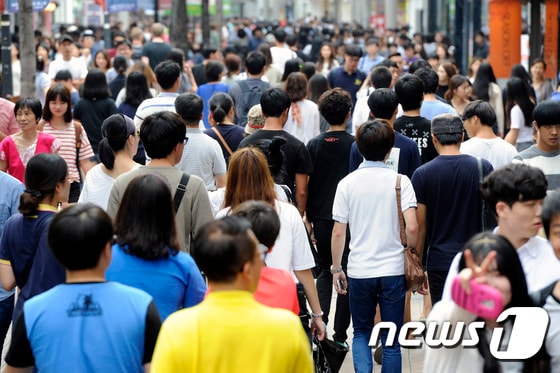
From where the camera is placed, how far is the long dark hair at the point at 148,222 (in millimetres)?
5035

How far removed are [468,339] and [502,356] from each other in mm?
156

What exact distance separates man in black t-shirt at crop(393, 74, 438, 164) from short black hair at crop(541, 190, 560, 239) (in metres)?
4.32

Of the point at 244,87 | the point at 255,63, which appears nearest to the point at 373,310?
the point at 244,87

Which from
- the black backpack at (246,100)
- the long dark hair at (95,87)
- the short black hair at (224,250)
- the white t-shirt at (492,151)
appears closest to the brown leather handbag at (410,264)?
the white t-shirt at (492,151)

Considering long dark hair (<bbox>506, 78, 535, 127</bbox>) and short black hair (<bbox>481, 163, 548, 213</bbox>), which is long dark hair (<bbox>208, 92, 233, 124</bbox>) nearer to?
long dark hair (<bbox>506, 78, 535, 127</bbox>)

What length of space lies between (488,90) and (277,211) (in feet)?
26.1

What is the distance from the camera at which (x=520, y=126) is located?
469 inches

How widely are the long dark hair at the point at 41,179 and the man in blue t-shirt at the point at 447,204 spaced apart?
2.38 meters

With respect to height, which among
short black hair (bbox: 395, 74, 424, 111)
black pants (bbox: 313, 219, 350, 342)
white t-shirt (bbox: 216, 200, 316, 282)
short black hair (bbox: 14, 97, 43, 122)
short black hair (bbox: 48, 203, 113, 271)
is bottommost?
black pants (bbox: 313, 219, 350, 342)

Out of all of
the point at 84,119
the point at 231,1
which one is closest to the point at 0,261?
the point at 84,119

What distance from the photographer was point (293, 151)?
27.0 ft

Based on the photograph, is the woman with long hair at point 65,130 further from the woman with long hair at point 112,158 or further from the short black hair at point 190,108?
the woman with long hair at point 112,158

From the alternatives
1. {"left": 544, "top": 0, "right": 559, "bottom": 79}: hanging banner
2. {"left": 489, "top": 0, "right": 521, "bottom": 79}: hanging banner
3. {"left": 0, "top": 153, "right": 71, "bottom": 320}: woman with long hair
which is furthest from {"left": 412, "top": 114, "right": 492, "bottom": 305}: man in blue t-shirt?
{"left": 489, "top": 0, "right": 521, "bottom": 79}: hanging banner

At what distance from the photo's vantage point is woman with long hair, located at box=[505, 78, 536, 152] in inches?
467
